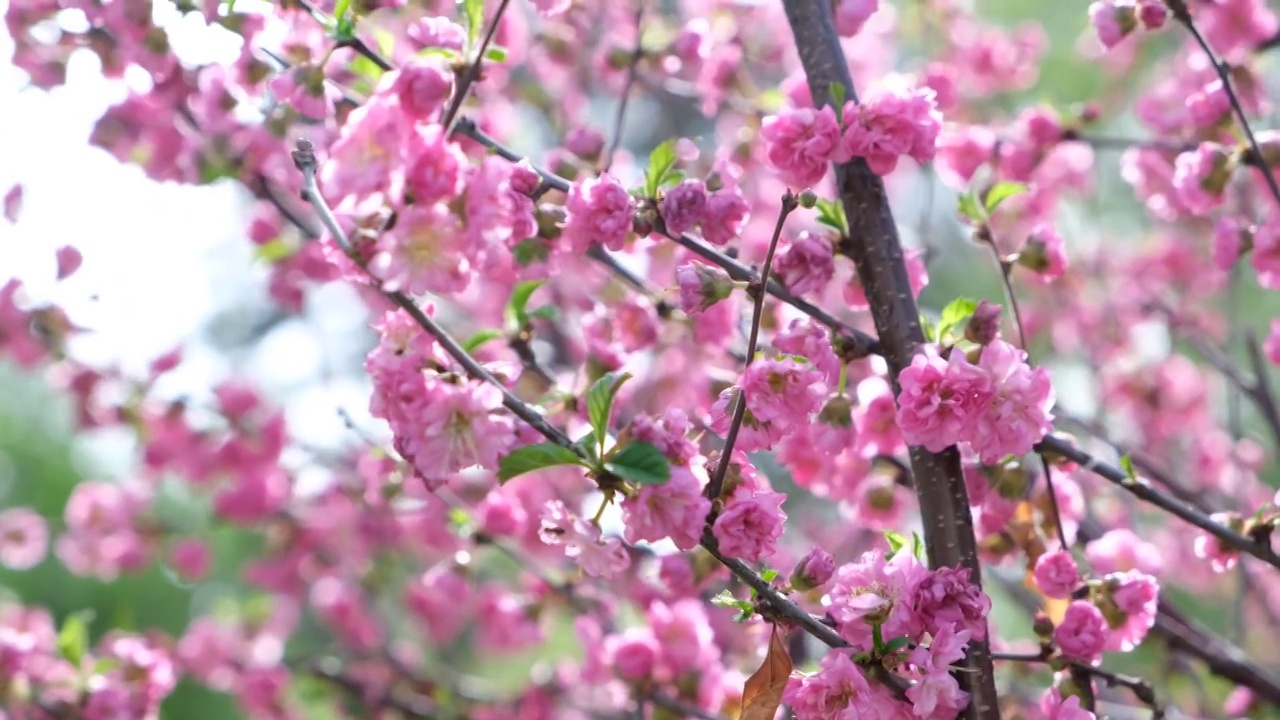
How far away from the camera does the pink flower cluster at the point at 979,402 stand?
1271 mm

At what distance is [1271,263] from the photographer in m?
1.75

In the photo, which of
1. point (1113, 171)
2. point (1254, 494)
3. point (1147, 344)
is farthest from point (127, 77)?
point (1113, 171)

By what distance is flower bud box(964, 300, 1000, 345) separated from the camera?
1.37m

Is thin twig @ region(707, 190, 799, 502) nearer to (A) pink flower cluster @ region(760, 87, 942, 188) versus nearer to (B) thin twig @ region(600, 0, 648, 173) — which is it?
(A) pink flower cluster @ region(760, 87, 942, 188)

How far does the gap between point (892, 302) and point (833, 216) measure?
0.46 feet

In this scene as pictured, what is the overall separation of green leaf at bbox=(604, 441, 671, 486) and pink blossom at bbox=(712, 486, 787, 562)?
0.30ft

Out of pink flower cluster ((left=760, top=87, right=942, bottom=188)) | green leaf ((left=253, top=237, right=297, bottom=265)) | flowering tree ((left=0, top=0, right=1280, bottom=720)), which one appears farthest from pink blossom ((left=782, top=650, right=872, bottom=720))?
green leaf ((left=253, top=237, right=297, bottom=265))

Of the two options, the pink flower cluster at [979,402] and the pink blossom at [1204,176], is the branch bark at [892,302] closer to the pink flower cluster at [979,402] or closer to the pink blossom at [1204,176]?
the pink flower cluster at [979,402]

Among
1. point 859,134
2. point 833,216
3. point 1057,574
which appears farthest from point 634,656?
point 859,134

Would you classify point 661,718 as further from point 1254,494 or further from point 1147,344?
point 1147,344

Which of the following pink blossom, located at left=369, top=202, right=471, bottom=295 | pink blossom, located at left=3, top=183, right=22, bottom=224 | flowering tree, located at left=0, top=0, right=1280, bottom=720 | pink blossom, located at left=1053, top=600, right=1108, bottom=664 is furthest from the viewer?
pink blossom, located at left=3, top=183, right=22, bottom=224

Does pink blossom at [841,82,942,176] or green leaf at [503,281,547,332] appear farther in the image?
green leaf at [503,281,547,332]

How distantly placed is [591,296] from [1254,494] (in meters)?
1.84

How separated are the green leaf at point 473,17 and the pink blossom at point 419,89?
17 centimetres
